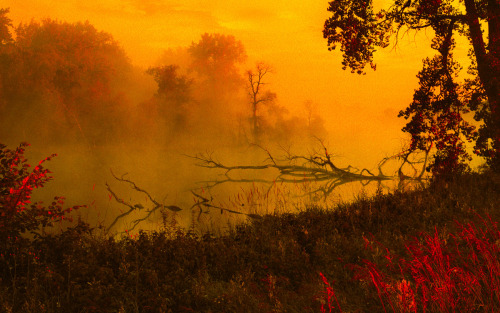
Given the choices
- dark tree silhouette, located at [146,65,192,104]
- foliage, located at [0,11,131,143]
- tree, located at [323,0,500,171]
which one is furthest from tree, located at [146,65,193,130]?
tree, located at [323,0,500,171]

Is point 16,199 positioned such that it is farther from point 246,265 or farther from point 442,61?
point 442,61

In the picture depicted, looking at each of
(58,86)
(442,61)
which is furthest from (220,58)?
(442,61)

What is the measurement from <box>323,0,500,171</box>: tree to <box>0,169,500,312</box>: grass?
3.31m

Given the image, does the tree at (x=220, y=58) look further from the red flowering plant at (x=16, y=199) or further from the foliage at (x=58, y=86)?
the red flowering plant at (x=16, y=199)

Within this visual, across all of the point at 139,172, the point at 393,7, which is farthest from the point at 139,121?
the point at 393,7

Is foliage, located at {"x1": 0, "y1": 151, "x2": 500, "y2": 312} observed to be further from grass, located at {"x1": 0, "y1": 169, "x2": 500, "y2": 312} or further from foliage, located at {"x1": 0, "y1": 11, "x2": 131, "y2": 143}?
foliage, located at {"x1": 0, "y1": 11, "x2": 131, "y2": 143}

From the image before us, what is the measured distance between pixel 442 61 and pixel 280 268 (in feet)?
31.1

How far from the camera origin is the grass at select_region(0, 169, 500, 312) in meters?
5.35

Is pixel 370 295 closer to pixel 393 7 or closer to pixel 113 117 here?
pixel 393 7

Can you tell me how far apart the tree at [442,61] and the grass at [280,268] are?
3315 millimetres

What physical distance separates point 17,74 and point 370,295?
137 feet

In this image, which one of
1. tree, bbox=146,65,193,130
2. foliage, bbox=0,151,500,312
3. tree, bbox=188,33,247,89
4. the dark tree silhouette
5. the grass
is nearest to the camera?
the grass

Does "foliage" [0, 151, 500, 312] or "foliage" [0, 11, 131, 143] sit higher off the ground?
"foliage" [0, 11, 131, 143]

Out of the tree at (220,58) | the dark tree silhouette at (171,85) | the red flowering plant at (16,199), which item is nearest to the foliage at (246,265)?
the red flowering plant at (16,199)
